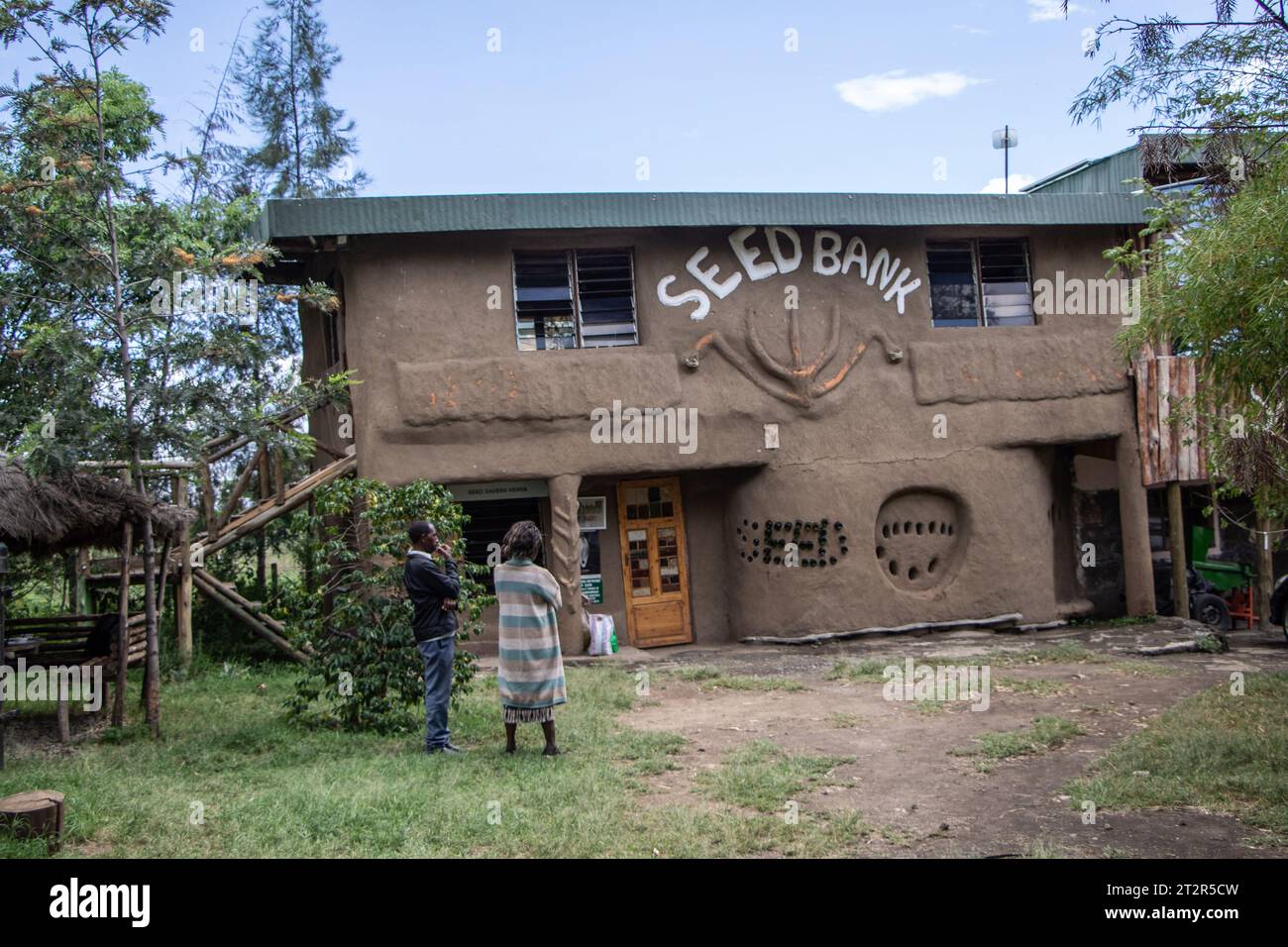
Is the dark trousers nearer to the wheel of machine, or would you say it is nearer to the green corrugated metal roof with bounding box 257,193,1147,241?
the green corrugated metal roof with bounding box 257,193,1147,241

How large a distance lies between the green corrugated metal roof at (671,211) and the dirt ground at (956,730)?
5.51 meters

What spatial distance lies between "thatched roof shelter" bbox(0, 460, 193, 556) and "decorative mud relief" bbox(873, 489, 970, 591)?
9.35 metres

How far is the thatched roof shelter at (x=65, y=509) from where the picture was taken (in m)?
8.92

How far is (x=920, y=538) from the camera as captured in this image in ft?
52.4

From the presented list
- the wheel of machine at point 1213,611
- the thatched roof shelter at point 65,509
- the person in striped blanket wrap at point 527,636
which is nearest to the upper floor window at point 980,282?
the wheel of machine at point 1213,611

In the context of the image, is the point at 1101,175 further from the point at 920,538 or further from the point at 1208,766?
the point at 1208,766

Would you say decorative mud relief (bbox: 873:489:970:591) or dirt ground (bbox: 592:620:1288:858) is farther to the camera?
decorative mud relief (bbox: 873:489:970:591)

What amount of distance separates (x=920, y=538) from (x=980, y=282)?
378 cm

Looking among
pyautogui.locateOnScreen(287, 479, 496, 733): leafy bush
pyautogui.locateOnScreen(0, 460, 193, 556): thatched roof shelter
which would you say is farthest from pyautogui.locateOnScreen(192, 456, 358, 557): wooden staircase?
pyautogui.locateOnScreen(287, 479, 496, 733): leafy bush

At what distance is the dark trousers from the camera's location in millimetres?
8633

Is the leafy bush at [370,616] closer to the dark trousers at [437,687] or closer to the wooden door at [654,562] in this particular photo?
the dark trousers at [437,687]

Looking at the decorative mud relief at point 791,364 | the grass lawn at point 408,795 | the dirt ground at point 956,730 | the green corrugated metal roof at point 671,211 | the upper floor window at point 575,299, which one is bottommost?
the dirt ground at point 956,730
